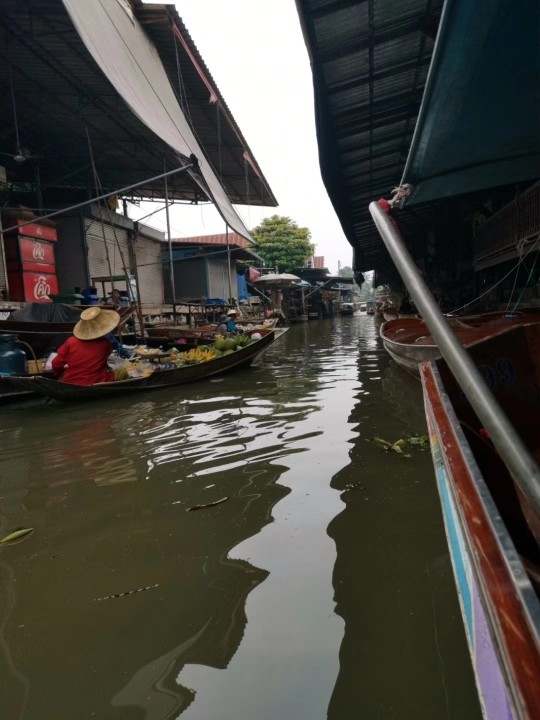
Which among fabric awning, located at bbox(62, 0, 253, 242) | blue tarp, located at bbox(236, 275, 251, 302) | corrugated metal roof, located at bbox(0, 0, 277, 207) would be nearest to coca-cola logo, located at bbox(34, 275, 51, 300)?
corrugated metal roof, located at bbox(0, 0, 277, 207)

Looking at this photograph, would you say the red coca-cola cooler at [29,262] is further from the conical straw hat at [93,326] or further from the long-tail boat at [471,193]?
the long-tail boat at [471,193]

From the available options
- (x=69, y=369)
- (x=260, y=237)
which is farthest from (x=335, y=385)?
(x=260, y=237)

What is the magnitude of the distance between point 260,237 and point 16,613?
32314 millimetres

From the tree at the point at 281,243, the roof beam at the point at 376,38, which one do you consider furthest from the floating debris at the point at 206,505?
the tree at the point at 281,243

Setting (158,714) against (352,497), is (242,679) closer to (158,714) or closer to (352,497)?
(158,714)

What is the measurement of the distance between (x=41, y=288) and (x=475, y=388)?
11113 mm

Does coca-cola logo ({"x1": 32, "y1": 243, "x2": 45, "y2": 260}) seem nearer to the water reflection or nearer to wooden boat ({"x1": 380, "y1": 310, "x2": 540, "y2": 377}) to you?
the water reflection

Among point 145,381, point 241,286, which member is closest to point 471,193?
point 145,381

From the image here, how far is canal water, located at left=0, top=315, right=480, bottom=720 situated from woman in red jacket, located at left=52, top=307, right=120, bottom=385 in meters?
1.72

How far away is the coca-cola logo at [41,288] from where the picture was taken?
33.6ft

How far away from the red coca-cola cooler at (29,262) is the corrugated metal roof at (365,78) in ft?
22.3

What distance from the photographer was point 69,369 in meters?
5.93

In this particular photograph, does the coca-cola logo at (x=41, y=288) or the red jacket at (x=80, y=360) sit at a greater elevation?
the coca-cola logo at (x=41, y=288)

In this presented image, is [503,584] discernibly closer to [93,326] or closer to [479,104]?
[479,104]
